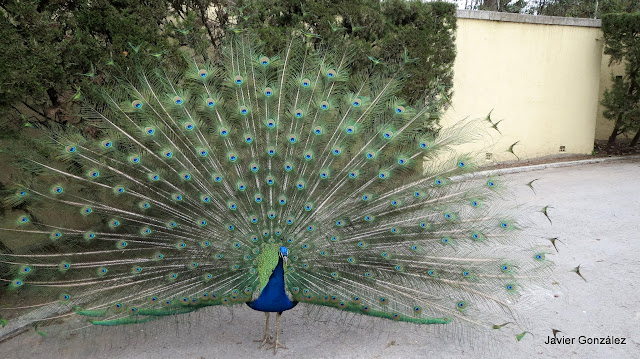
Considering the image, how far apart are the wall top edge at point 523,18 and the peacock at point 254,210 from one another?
20.6ft

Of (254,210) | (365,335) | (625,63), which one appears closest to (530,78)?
(625,63)

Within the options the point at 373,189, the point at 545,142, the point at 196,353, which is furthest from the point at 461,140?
the point at 545,142

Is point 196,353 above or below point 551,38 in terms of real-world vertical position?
below

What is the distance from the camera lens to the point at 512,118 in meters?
9.99

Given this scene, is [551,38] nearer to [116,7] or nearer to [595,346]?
[595,346]

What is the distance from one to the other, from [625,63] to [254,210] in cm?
1009

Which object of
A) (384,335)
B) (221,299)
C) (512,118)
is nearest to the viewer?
(221,299)

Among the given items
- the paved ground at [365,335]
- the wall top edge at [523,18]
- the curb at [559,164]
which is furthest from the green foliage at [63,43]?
the curb at [559,164]

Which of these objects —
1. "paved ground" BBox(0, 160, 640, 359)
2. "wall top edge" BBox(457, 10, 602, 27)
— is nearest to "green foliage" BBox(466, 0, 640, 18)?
"wall top edge" BBox(457, 10, 602, 27)

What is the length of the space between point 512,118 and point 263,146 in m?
7.94

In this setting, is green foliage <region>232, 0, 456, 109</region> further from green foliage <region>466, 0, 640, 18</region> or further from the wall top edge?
green foliage <region>466, 0, 640, 18</region>

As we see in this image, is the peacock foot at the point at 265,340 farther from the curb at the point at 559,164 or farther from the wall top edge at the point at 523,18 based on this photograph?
the wall top edge at the point at 523,18

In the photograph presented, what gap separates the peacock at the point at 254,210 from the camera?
3189 millimetres

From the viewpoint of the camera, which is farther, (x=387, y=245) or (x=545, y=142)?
(x=545, y=142)
